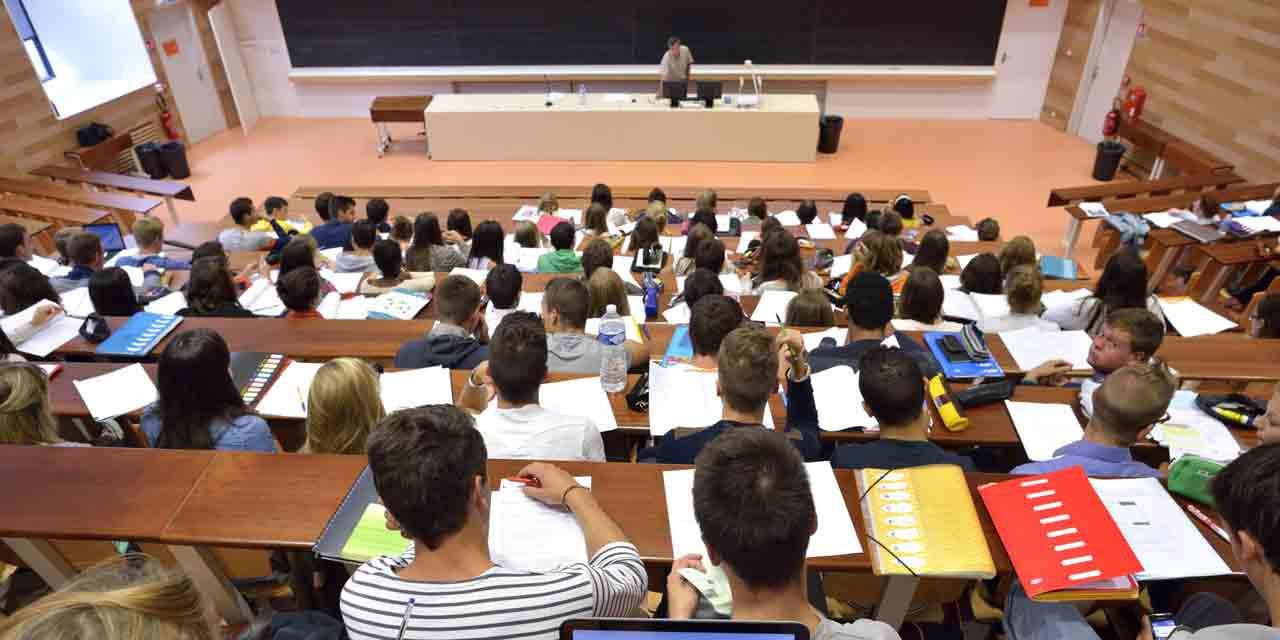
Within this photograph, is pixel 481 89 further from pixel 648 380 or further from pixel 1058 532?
pixel 1058 532

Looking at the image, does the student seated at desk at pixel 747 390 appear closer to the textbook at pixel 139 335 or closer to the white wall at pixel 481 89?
the textbook at pixel 139 335

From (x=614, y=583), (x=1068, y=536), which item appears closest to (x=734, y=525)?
(x=614, y=583)

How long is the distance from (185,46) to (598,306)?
974cm

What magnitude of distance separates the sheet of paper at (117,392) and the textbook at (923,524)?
2.68 meters

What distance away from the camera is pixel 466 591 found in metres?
1.30

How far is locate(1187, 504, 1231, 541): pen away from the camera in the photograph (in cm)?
159

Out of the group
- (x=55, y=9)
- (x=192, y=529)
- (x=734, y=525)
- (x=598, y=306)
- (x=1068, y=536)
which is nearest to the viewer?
(x=734, y=525)

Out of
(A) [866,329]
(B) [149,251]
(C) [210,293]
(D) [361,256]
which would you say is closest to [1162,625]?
(A) [866,329]

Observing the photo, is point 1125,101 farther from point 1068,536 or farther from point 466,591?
point 466,591

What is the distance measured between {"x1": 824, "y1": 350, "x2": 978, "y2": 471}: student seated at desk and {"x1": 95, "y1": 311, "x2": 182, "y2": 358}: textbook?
9.91 ft

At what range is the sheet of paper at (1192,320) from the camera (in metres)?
3.83

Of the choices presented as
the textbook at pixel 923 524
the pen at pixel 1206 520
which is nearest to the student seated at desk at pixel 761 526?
the textbook at pixel 923 524

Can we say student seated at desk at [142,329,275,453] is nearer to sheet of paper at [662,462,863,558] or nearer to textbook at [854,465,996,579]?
sheet of paper at [662,462,863,558]

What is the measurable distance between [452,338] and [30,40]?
30.9ft
